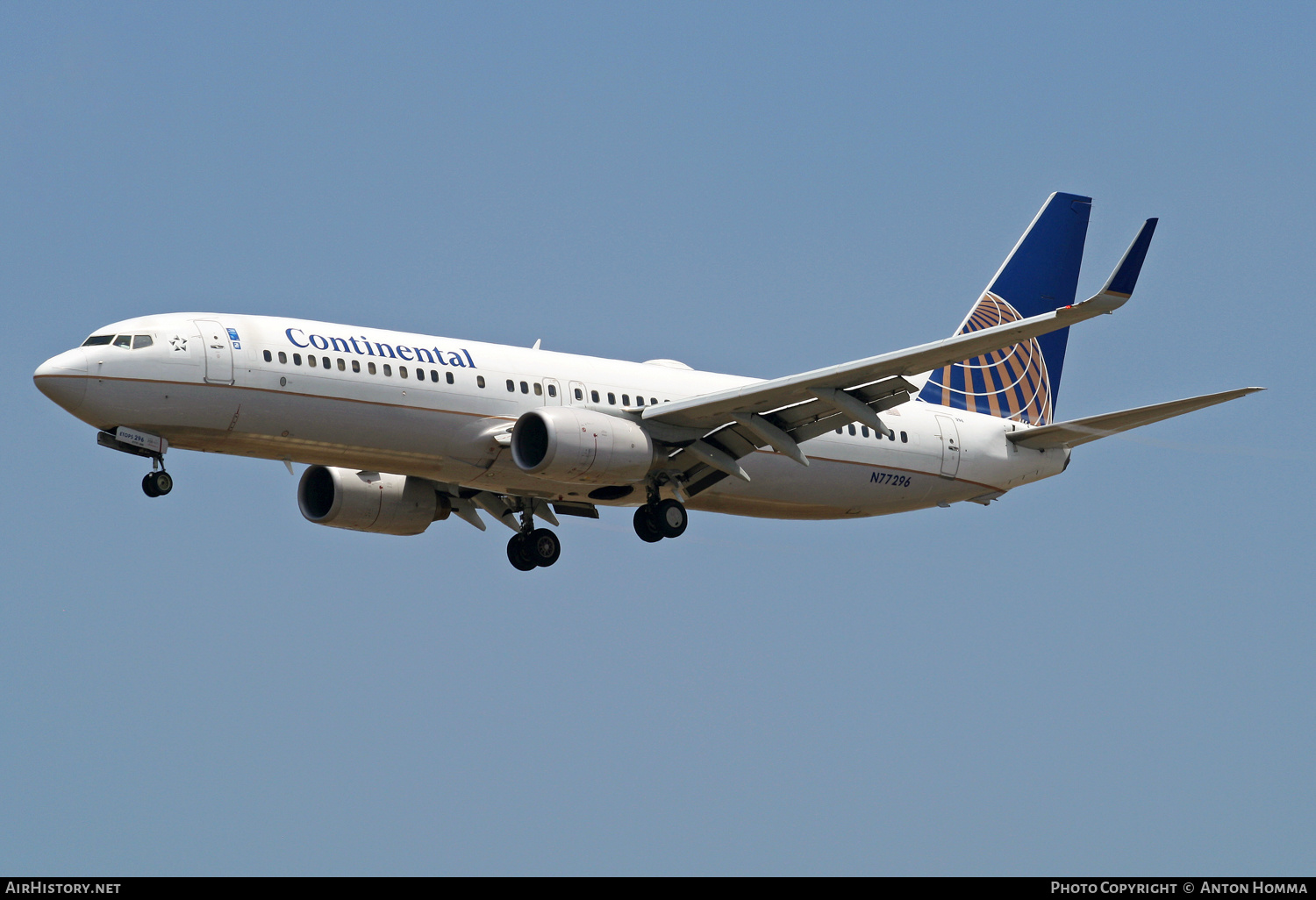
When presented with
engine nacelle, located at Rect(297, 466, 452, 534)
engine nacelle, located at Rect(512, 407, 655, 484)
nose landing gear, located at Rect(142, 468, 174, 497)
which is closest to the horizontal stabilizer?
engine nacelle, located at Rect(512, 407, 655, 484)

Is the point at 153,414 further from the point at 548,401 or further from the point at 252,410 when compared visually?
the point at 548,401

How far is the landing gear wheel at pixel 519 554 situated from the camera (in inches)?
1690

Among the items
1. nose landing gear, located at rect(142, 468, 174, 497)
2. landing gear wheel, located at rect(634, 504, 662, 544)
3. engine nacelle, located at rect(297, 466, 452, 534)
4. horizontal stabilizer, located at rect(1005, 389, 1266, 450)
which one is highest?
horizontal stabilizer, located at rect(1005, 389, 1266, 450)

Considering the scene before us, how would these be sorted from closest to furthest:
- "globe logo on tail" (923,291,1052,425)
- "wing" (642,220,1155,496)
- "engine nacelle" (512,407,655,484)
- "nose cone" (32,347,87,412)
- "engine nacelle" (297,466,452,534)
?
"nose cone" (32,347,87,412) < "wing" (642,220,1155,496) < "engine nacelle" (512,407,655,484) < "engine nacelle" (297,466,452,534) < "globe logo on tail" (923,291,1052,425)

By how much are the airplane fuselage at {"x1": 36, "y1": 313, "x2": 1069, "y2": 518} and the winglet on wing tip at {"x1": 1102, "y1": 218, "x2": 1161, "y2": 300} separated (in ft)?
35.6

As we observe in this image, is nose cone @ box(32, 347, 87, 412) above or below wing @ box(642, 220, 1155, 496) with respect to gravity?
below

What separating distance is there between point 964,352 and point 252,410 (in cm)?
1416

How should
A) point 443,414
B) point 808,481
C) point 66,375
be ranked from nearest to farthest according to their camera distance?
point 66,375, point 443,414, point 808,481

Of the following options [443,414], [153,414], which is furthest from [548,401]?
[153,414]

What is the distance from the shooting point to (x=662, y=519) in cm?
3984

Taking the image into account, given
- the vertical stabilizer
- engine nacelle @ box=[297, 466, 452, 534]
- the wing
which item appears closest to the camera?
the wing

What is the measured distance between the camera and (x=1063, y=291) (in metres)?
49.1

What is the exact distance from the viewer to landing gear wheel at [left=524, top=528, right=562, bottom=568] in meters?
42.9

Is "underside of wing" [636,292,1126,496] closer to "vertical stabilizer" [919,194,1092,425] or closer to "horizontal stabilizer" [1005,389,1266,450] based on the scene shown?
"horizontal stabilizer" [1005,389,1266,450]
